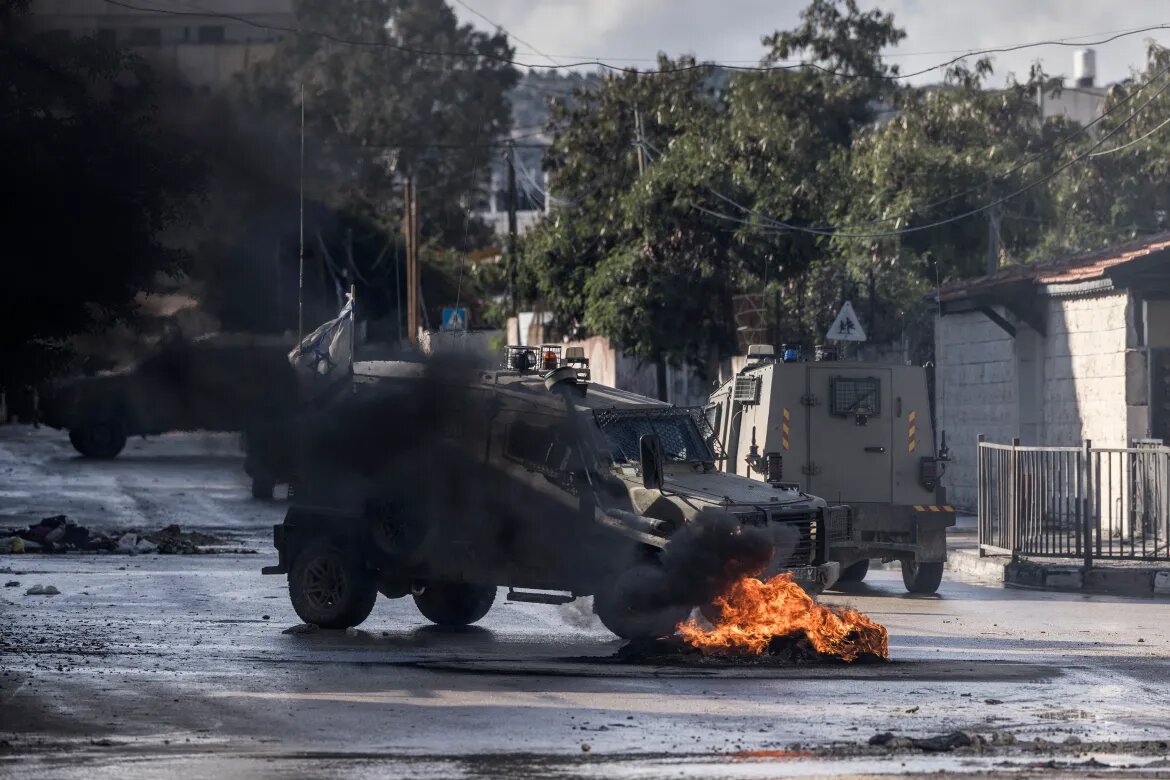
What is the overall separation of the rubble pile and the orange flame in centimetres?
1173

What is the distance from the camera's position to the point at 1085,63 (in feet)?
237

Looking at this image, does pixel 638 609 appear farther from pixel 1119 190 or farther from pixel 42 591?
pixel 1119 190

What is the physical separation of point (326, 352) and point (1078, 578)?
337 inches

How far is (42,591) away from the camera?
16594 mm

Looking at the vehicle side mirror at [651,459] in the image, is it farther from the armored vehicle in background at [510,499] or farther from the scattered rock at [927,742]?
the scattered rock at [927,742]

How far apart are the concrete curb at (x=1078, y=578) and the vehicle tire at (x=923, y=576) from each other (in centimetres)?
151

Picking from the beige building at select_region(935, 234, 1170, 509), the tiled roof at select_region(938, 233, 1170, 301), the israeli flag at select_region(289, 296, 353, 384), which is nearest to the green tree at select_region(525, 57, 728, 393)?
the beige building at select_region(935, 234, 1170, 509)

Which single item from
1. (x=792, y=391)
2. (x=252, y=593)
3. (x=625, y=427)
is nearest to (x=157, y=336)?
(x=252, y=593)

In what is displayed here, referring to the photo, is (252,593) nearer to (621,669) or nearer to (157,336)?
(157,336)

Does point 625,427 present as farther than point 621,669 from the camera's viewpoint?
Yes

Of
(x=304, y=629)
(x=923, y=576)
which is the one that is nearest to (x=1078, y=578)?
(x=923, y=576)

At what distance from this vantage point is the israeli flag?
49.1 ft

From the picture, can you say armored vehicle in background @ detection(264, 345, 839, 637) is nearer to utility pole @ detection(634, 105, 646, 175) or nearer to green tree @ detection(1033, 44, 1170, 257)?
utility pole @ detection(634, 105, 646, 175)

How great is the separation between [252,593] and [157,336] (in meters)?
2.92
